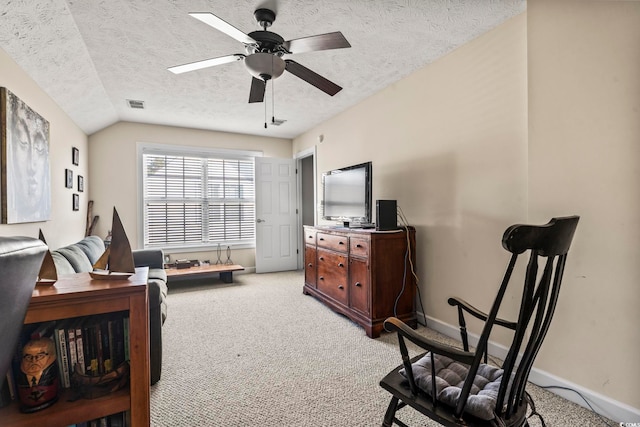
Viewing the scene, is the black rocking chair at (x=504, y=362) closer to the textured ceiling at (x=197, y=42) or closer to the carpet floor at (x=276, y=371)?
the carpet floor at (x=276, y=371)

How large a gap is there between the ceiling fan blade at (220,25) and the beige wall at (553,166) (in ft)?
5.70

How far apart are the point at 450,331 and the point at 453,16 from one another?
95.5 inches

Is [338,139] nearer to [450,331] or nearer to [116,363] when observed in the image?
[450,331]

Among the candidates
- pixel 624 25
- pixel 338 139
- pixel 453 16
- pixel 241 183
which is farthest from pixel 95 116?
pixel 624 25

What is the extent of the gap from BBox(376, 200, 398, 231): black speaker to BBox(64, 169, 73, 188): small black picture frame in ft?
10.9

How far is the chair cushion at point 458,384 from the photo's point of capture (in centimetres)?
100

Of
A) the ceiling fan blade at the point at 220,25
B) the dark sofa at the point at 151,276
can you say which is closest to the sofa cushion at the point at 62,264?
the dark sofa at the point at 151,276

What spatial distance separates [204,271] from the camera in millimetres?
4445

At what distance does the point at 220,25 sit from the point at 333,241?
7.12 feet

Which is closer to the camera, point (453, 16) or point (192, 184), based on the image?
point (453, 16)

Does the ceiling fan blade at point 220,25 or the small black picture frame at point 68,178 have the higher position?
the ceiling fan blade at point 220,25

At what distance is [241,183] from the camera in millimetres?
5426

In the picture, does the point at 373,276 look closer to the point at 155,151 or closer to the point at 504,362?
the point at 504,362

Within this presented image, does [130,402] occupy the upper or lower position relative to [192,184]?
lower
